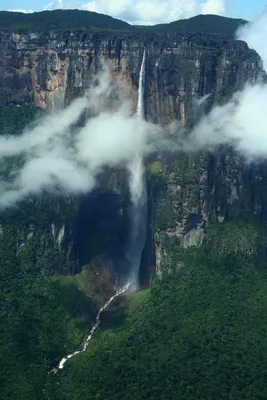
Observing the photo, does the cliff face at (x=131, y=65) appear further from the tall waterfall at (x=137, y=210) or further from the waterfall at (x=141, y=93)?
the tall waterfall at (x=137, y=210)

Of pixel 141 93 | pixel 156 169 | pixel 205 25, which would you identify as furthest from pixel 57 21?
pixel 156 169

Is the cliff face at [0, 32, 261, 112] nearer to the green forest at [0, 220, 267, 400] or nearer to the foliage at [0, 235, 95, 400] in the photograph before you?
the green forest at [0, 220, 267, 400]

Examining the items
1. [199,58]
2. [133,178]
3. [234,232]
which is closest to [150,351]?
[234,232]

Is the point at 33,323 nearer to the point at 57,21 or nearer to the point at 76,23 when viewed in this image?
the point at 57,21

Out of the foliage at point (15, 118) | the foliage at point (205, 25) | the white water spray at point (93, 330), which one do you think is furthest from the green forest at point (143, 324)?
the foliage at point (205, 25)

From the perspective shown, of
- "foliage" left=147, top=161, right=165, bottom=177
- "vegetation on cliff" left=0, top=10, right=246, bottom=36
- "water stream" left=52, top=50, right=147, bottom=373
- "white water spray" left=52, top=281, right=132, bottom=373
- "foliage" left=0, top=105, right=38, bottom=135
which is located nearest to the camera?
"white water spray" left=52, top=281, right=132, bottom=373

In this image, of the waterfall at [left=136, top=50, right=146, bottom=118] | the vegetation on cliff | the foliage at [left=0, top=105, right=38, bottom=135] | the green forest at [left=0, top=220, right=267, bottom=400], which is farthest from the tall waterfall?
the vegetation on cliff

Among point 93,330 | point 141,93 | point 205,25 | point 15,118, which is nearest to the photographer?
point 93,330

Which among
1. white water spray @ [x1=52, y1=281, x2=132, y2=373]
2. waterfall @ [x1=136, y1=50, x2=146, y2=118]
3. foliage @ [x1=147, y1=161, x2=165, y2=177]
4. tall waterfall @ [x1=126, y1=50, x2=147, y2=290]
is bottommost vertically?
white water spray @ [x1=52, y1=281, x2=132, y2=373]

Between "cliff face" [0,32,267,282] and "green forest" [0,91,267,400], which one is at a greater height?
"cliff face" [0,32,267,282]
